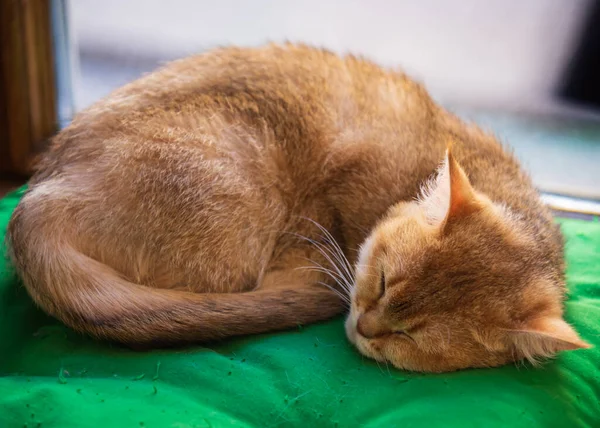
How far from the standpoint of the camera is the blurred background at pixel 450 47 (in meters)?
2.62

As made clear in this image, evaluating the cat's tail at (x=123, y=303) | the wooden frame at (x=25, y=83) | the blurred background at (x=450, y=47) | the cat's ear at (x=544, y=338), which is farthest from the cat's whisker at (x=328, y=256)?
the wooden frame at (x=25, y=83)

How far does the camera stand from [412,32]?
271 cm

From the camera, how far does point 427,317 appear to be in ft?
4.42

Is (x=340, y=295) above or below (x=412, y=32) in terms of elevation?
below

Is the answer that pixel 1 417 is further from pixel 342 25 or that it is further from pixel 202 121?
pixel 342 25

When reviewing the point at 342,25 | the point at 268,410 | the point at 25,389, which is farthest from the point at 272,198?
the point at 342,25

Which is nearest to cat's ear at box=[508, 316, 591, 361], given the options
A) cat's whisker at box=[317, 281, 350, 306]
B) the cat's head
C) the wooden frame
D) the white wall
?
the cat's head

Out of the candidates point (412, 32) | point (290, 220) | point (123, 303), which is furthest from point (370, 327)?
point (412, 32)

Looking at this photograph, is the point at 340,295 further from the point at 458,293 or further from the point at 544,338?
the point at 544,338

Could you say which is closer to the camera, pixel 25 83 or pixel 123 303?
pixel 123 303

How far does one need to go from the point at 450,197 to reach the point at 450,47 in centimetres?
159

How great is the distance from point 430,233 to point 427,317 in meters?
0.20

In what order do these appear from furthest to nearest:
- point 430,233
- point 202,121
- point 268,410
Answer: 1. point 202,121
2. point 430,233
3. point 268,410

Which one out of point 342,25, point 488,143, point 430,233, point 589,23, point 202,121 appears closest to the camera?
point 430,233
